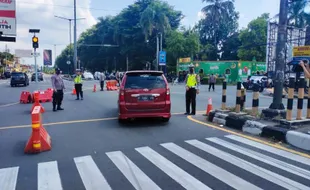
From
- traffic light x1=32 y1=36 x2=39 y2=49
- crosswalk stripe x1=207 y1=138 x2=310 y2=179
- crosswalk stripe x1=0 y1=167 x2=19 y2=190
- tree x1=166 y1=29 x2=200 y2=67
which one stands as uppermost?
tree x1=166 y1=29 x2=200 y2=67

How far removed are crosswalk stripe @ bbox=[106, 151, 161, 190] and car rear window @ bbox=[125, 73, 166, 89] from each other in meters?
3.21

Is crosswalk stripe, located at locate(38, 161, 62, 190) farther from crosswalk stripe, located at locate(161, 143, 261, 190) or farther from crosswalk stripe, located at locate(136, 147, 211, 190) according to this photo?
crosswalk stripe, located at locate(161, 143, 261, 190)

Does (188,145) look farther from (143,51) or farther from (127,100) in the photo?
(143,51)

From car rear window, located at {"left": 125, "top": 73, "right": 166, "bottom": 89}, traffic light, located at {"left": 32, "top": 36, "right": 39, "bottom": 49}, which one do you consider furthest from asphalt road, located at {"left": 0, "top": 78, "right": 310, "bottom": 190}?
traffic light, located at {"left": 32, "top": 36, "right": 39, "bottom": 49}

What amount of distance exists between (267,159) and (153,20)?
44.9 m

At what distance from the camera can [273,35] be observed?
1339 inches

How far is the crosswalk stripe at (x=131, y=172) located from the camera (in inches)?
169

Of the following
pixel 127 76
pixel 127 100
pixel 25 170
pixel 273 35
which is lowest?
pixel 25 170

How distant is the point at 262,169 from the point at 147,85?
4.68 metres

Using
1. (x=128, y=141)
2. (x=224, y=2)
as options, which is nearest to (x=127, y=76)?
(x=128, y=141)

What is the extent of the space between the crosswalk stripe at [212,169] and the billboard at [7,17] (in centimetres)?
1363

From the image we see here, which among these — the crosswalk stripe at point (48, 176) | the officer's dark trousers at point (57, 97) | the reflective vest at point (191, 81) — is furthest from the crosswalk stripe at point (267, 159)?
the officer's dark trousers at point (57, 97)

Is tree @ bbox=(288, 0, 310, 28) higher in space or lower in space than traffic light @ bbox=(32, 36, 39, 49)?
higher

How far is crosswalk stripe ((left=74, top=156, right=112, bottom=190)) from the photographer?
427 centimetres
